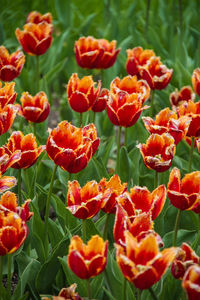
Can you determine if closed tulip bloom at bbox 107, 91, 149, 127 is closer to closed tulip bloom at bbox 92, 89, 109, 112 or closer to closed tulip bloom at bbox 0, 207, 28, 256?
closed tulip bloom at bbox 92, 89, 109, 112

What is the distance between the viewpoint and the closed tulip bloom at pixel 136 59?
Answer: 2.63 meters

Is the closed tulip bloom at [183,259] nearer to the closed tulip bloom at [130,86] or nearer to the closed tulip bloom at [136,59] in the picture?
the closed tulip bloom at [130,86]

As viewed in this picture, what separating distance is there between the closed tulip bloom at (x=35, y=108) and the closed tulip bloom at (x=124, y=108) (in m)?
0.33

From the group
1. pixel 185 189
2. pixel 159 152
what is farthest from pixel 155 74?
pixel 185 189

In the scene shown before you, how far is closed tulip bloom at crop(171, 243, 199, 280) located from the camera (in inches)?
51.9

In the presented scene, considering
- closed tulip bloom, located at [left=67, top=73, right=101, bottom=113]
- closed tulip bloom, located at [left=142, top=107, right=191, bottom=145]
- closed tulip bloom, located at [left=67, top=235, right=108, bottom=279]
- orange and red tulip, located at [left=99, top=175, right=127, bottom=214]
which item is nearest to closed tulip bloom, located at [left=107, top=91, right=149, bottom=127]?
closed tulip bloom, located at [left=142, top=107, right=191, bottom=145]

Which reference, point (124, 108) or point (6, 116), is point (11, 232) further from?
point (124, 108)

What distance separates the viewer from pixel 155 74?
8.13ft

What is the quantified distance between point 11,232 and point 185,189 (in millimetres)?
485

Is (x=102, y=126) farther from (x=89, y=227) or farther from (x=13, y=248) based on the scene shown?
(x=13, y=248)

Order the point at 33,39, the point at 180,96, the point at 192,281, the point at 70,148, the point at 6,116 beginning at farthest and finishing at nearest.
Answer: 1. the point at 33,39
2. the point at 180,96
3. the point at 6,116
4. the point at 70,148
5. the point at 192,281

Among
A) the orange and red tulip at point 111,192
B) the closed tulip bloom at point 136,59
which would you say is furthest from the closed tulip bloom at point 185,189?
the closed tulip bloom at point 136,59

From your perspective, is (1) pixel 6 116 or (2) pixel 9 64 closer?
(1) pixel 6 116

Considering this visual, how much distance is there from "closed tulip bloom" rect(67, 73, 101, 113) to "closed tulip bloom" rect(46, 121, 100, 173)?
41 centimetres
